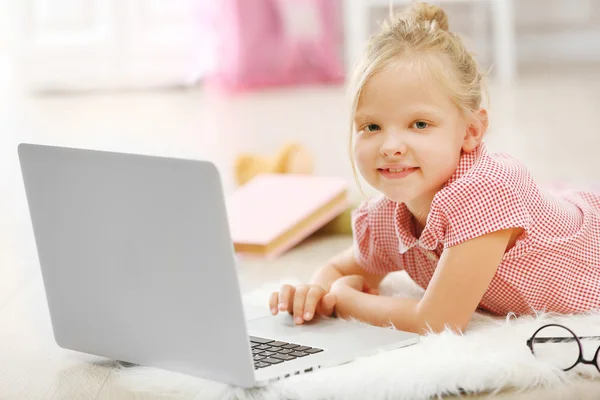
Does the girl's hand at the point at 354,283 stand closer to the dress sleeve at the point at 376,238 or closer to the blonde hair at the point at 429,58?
the dress sleeve at the point at 376,238

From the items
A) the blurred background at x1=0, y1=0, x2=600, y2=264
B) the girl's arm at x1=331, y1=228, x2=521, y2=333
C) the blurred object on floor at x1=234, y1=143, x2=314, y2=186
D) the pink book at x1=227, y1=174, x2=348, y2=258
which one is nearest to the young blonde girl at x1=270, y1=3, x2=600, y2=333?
the girl's arm at x1=331, y1=228, x2=521, y2=333

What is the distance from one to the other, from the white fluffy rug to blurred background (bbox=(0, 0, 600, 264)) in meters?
2.02

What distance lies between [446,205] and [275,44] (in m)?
2.94

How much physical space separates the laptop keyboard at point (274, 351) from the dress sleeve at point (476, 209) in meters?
0.22

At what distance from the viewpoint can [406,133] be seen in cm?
128

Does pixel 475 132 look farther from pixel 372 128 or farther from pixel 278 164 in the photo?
pixel 278 164

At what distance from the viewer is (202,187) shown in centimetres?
104

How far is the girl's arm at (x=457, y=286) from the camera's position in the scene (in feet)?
4.11

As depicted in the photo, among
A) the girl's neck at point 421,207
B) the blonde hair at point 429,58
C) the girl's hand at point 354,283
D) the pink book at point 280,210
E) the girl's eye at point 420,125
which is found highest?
the blonde hair at point 429,58

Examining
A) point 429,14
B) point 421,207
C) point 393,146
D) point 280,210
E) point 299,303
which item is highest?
point 429,14

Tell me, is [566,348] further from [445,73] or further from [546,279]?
[445,73]

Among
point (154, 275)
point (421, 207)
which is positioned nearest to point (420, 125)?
point (421, 207)

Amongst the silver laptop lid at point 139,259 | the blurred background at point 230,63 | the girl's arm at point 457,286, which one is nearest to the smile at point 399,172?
the girl's arm at point 457,286

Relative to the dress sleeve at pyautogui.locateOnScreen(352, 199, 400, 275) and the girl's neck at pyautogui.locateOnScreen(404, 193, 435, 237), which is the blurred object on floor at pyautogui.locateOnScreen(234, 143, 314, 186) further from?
the girl's neck at pyautogui.locateOnScreen(404, 193, 435, 237)
